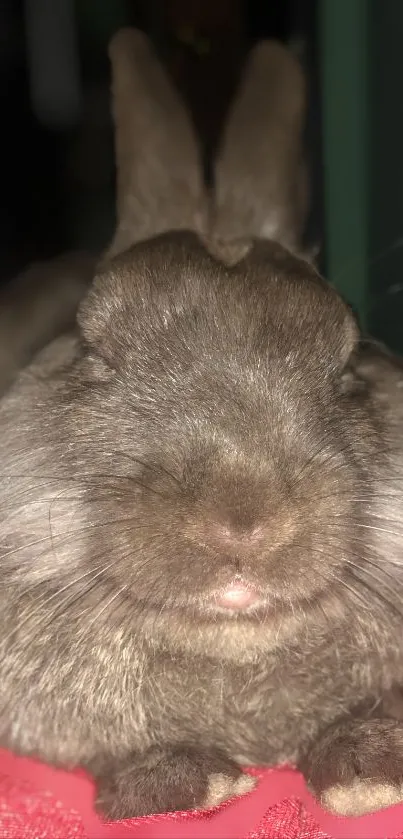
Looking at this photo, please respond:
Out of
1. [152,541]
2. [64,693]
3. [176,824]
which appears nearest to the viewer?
[152,541]

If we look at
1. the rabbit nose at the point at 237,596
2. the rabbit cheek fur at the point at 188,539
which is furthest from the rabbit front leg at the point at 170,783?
the rabbit nose at the point at 237,596

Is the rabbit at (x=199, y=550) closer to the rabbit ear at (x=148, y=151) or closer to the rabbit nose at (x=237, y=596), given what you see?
the rabbit nose at (x=237, y=596)

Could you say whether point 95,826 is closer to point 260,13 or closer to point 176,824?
point 176,824

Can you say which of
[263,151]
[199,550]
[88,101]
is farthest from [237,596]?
[88,101]

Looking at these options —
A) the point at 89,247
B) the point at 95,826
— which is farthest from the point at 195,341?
the point at 89,247

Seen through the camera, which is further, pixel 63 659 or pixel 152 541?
pixel 63 659

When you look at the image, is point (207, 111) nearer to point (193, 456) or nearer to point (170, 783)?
point (193, 456)

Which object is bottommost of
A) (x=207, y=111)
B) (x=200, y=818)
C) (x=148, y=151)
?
(x=200, y=818)
